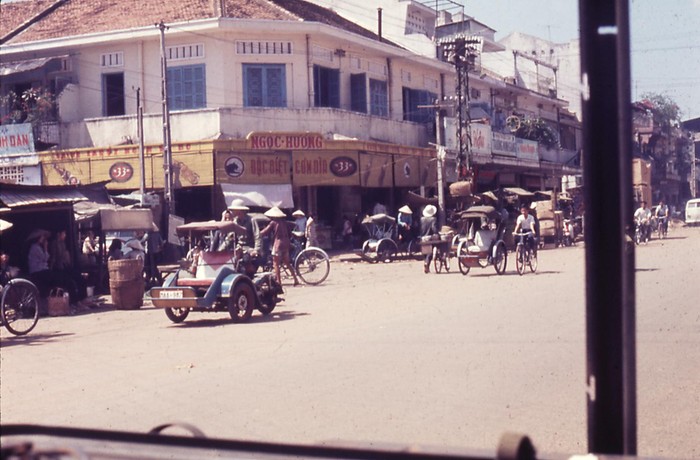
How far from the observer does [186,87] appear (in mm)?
28000

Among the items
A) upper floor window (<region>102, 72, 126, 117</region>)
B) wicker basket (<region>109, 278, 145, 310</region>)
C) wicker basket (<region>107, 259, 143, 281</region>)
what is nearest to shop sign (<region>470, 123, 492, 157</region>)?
upper floor window (<region>102, 72, 126, 117</region>)

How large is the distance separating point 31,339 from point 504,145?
28422 mm

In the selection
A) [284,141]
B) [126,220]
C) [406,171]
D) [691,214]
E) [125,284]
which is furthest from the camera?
[406,171]

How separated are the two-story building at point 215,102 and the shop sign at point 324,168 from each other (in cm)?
3

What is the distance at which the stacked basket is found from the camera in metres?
15.2

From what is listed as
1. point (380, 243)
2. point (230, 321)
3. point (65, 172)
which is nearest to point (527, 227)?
point (380, 243)

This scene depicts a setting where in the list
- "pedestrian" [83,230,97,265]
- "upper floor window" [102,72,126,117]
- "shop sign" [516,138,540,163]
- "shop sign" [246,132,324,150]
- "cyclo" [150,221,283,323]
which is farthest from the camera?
"shop sign" [516,138,540,163]

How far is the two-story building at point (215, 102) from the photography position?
2728cm

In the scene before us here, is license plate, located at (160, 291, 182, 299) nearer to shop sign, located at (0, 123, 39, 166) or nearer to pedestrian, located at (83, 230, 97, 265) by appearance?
pedestrian, located at (83, 230, 97, 265)

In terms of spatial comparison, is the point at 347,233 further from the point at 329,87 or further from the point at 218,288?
the point at 218,288

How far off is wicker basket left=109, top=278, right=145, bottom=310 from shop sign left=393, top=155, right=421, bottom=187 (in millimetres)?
16728

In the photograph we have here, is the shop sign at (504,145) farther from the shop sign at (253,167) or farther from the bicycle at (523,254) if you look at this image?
Result: the bicycle at (523,254)

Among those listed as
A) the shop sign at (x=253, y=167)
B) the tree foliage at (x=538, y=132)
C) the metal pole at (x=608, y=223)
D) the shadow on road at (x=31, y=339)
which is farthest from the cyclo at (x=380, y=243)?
the metal pole at (x=608, y=223)

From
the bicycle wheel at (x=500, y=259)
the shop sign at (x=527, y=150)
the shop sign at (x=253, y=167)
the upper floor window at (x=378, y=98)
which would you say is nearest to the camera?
the bicycle wheel at (x=500, y=259)
